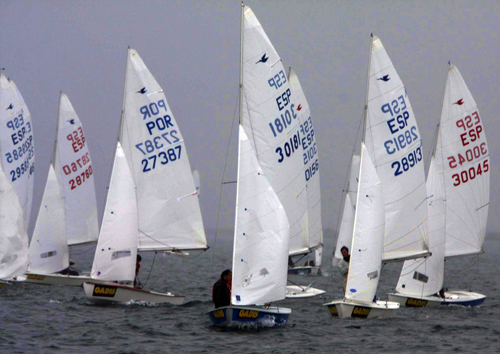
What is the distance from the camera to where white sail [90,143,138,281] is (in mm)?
20453

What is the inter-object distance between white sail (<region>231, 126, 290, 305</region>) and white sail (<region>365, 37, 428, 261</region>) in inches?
224

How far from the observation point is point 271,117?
20.5 metres

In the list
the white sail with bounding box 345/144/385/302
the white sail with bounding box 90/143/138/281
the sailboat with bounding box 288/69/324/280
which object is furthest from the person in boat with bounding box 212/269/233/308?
the sailboat with bounding box 288/69/324/280

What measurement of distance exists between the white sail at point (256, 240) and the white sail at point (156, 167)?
23.6 ft

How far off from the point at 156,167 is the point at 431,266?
8.45 metres

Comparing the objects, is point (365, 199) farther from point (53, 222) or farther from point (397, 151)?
point (53, 222)

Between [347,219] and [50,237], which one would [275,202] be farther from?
[347,219]

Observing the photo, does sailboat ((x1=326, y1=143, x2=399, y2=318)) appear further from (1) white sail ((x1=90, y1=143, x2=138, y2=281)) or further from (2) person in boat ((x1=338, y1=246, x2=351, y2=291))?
(1) white sail ((x1=90, y1=143, x2=138, y2=281))

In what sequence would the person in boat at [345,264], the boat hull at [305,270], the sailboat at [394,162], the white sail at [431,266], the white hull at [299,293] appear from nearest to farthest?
the person in boat at [345,264], the sailboat at [394,162], the white hull at [299,293], the white sail at [431,266], the boat hull at [305,270]

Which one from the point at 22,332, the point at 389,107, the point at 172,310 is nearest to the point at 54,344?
the point at 22,332

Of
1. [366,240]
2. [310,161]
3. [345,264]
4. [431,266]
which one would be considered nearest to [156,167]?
[310,161]

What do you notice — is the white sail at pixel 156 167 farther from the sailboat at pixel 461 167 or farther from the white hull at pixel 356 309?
the sailboat at pixel 461 167

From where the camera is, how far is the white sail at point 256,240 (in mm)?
16234

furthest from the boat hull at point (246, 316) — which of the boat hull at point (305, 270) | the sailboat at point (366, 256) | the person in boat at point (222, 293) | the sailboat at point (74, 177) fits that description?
the boat hull at point (305, 270)
